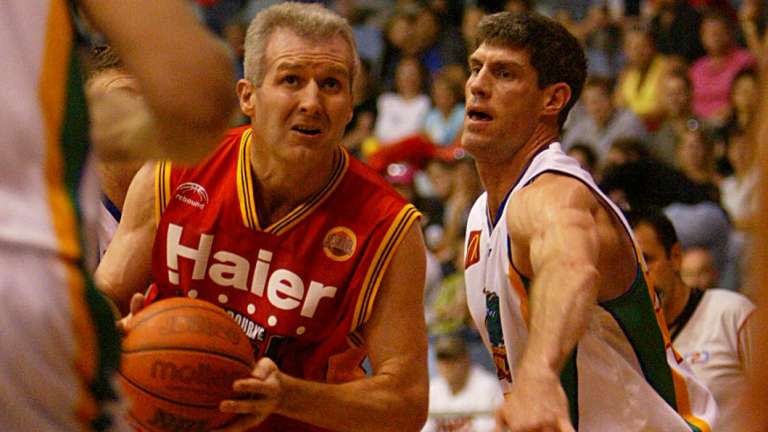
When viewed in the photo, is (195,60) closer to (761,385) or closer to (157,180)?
(761,385)

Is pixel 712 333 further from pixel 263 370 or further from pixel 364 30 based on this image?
pixel 364 30

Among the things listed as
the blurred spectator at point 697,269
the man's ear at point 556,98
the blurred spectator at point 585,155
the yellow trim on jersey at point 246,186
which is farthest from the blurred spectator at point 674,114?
the yellow trim on jersey at point 246,186

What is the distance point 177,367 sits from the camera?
3.28 metres

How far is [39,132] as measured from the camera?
190 cm

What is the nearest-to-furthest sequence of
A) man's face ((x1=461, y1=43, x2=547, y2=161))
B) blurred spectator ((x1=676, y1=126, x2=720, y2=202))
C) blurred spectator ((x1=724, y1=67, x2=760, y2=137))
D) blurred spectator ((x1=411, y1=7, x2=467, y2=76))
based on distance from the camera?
man's face ((x1=461, y1=43, x2=547, y2=161)) → blurred spectator ((x1=676, y1=126, x2=720, y2=202)) → blurred spectator ((x1=724, y1=67, x2=760, y2=137)) → blurred spectator ((x1=411, y1=7, x2=467, y2=76))

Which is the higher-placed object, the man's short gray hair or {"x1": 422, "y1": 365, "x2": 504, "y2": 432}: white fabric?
the man's short gray hair

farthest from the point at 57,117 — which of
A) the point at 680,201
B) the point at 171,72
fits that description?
the point at 680,201

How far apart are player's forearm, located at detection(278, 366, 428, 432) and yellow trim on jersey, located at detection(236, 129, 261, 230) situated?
0.62 metres

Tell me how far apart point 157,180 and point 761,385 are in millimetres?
2957

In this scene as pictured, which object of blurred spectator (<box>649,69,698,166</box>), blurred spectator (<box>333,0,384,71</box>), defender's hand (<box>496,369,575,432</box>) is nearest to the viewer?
defender's hand (<box>496,369,575,432</box>)

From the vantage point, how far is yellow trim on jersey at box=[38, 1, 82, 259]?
192 cm

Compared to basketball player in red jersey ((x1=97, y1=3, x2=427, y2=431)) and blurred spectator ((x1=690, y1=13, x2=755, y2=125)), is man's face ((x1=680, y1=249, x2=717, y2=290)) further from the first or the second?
basketball player in red jersey ((x1=97, y1=3, x2=427, y2=431))

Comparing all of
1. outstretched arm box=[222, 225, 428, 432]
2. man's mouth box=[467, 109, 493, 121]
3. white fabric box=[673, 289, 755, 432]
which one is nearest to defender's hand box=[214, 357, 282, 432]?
outstretched arm box=[222, 225, 428, 432]

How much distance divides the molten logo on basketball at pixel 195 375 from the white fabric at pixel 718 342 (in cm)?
327
